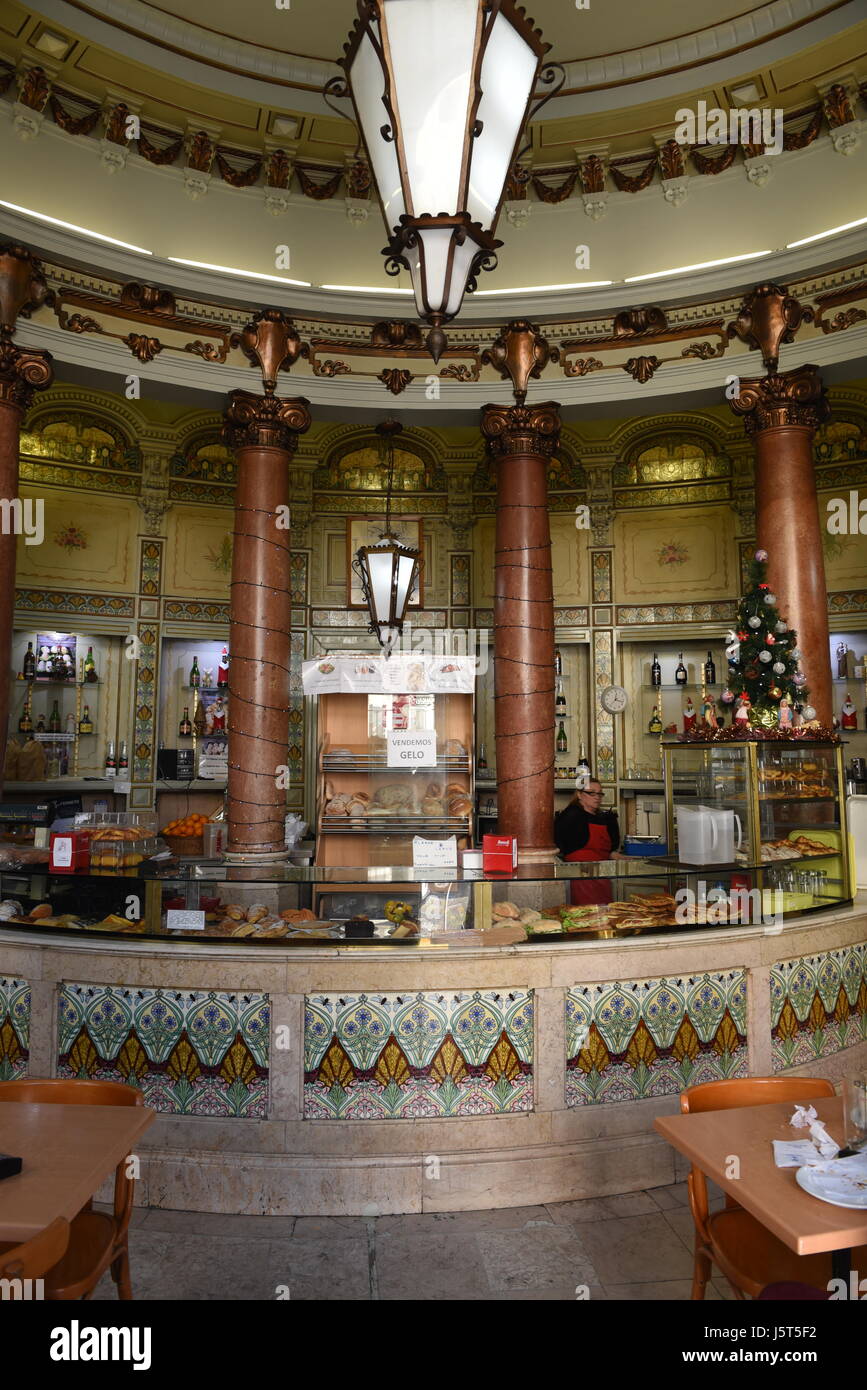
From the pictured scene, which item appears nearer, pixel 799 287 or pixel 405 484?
pixel 799 287

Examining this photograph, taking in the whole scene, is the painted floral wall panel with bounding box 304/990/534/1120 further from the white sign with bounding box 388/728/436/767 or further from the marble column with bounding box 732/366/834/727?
the marble column with bounding box 732/366/834/727

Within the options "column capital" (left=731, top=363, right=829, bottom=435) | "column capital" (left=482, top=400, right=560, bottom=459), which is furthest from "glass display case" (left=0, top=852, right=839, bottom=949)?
"column capital" (left=731, top=363, right=829, bottom=435)

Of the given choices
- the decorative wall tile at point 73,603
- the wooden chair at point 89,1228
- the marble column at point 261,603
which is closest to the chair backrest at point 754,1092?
the wooden chair at point 89,1228

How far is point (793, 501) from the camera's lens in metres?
6.98

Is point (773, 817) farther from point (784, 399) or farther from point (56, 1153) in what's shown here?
point (784, 399)

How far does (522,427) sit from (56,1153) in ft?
21.2

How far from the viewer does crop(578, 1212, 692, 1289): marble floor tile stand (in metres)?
3.10

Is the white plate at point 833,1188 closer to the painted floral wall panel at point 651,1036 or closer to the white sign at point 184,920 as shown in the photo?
the painted floral wall panel at point 651,1036

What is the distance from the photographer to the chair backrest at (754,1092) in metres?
2.73

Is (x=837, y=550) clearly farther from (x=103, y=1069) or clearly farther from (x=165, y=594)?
(x=103, y=1069)

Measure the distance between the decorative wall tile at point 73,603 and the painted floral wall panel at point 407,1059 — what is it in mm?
6674
